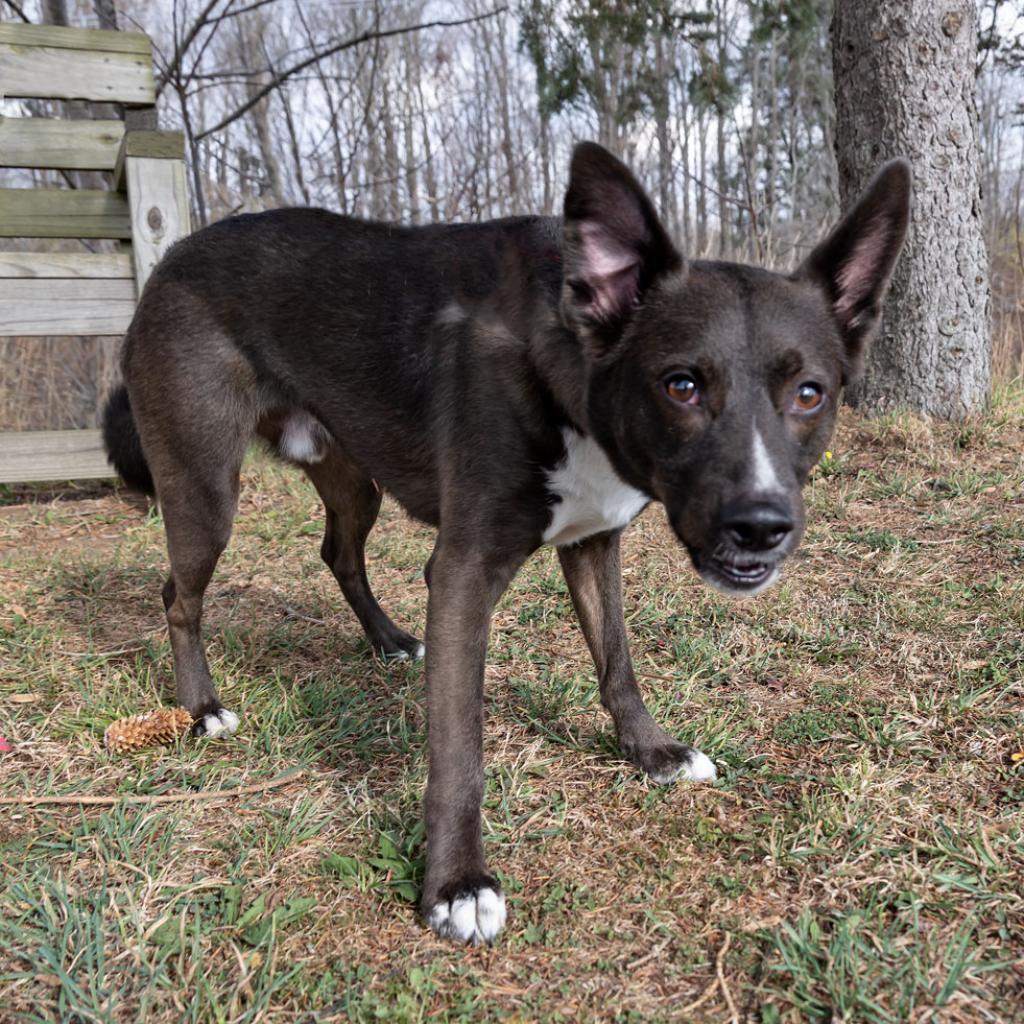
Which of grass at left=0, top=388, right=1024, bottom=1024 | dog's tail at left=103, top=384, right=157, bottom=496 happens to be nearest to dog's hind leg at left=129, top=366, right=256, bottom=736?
grass at left=0, top=388, right=1024, bottom=1024

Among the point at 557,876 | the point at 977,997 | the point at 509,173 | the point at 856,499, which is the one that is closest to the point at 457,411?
the point at 557,876

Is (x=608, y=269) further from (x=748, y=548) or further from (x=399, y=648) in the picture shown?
(x=399, y=648)

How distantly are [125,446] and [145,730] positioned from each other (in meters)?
1.15

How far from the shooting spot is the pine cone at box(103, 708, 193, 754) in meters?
2.52

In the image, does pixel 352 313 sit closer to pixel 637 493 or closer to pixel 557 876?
pixel 637 493

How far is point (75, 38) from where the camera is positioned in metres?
4.75

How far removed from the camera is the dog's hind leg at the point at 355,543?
10.9ft

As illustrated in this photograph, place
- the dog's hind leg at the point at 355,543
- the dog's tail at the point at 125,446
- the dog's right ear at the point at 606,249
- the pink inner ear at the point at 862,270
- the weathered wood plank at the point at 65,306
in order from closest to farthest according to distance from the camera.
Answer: the dog's right ear at the point at 606,249, the pink inner ear at the point at 862,270, the dog's tail at the point at 125,446, the dog's hind leg at the point at 355,543, the weathered wood plank at the point at 65,306

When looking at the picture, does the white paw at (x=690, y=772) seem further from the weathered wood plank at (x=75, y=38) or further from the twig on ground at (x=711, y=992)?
the weathered wood plank at (x=75, y=38)

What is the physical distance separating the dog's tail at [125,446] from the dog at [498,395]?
37 centimetres

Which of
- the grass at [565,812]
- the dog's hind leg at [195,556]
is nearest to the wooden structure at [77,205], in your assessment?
the grass at [565,812]

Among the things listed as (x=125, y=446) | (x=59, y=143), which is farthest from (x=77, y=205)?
(x=125, y=446)

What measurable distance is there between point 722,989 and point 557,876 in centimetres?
46

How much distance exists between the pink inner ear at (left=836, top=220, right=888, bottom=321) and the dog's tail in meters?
2.38
